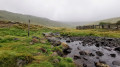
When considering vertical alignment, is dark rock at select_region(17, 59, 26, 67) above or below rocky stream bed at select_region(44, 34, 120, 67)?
above

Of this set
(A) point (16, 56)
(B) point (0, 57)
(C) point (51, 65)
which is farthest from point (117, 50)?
(B) point (0, 57)

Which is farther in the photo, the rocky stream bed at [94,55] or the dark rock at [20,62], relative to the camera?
the rocky stream bed at [94,55]

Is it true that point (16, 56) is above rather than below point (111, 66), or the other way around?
above

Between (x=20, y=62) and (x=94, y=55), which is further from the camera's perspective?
(x=94, y=55)

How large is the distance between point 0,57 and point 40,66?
11.3 ft

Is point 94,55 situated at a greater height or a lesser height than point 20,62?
lesser

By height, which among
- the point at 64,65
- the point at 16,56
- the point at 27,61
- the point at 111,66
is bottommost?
the point at 111,66

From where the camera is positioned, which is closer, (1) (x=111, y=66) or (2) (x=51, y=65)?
(2) (x=51, y=65)

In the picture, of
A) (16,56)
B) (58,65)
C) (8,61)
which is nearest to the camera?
(8,61)

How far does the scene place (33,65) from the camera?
278 inches

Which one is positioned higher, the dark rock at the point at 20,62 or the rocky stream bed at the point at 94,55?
the dark rock at the point at 20,62

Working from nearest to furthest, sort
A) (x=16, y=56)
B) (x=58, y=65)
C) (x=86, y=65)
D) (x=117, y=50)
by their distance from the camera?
(x=16, y=56) → (x=58, y=65) → (x=86, y=65) → (x=117, y=50)

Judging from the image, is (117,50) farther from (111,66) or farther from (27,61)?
(27,61)

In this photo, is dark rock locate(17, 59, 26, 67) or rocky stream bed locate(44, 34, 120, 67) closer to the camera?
dark rock locate(17, 59, 26, 67)
